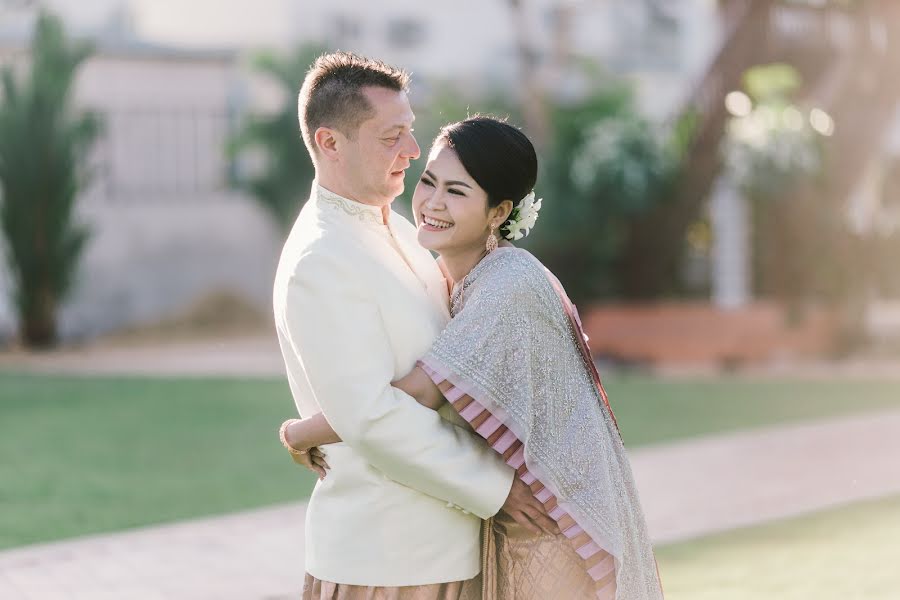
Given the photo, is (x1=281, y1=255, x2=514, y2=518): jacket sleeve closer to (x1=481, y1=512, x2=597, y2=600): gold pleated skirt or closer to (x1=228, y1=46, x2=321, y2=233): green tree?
(x1=481, y1=512, x2=597, y2=600): gold pleated skirt

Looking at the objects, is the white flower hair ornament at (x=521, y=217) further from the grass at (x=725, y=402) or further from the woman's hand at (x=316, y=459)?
the grass at (x=725, y=402)

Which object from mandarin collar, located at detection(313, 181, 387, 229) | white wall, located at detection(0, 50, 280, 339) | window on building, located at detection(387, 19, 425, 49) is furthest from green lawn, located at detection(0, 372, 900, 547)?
window on building, located at detection(387, 19, 425, 49)

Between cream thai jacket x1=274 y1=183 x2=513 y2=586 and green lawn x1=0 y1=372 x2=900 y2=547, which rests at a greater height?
cream thai jacket x1=274 y1=183 x2=513 y2=586

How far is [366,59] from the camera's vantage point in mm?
3057

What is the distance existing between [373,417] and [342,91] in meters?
0.80

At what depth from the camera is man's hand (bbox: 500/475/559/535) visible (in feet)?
9.75

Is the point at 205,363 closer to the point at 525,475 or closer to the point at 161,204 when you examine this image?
the point at 161,204

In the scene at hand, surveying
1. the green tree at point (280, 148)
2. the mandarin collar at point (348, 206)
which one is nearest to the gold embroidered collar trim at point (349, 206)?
the mandarin collar at point (348, 206)

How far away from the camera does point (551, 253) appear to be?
48.2 ft

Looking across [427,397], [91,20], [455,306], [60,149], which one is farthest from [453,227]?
[91,20]

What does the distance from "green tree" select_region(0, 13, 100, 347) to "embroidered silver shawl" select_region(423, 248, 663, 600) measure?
14681 mm

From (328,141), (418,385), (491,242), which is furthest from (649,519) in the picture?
(328,141)

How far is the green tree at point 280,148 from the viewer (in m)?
18.5

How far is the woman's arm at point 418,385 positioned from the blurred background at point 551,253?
2.86 m
